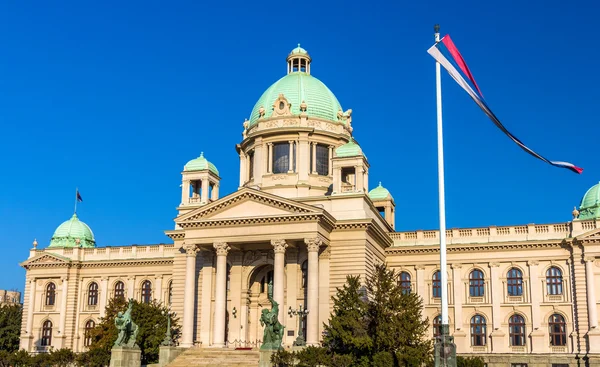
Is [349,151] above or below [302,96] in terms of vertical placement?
below

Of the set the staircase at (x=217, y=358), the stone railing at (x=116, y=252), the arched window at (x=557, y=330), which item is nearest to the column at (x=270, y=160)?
the stone railing at (x=116, y=252)

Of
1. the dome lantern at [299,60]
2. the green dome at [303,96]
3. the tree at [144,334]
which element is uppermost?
the dome lantern at [299,60]

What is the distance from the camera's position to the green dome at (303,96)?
6862 centimetres

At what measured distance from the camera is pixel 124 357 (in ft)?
163

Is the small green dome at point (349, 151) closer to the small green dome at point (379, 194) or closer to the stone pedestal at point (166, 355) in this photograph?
the small green dome at point (379, 194)

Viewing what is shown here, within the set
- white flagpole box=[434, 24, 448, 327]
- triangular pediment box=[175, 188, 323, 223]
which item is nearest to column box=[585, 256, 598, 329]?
triangular pediment box=[175, 188, 323, 223]

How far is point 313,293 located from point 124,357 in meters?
14.1

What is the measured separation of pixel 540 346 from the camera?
59.4 metres

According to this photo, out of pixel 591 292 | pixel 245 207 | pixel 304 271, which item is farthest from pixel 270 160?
pixel 591 292

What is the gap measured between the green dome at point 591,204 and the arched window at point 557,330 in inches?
348

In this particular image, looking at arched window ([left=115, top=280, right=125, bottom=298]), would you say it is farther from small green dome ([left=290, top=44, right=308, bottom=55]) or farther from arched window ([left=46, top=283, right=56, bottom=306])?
small green dome ([left=290, top=44, right=308, bottom=55])

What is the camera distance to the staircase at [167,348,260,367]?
168ft

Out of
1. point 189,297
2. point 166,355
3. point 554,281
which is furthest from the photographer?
point 554,281

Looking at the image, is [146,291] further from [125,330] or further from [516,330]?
[516,330]
